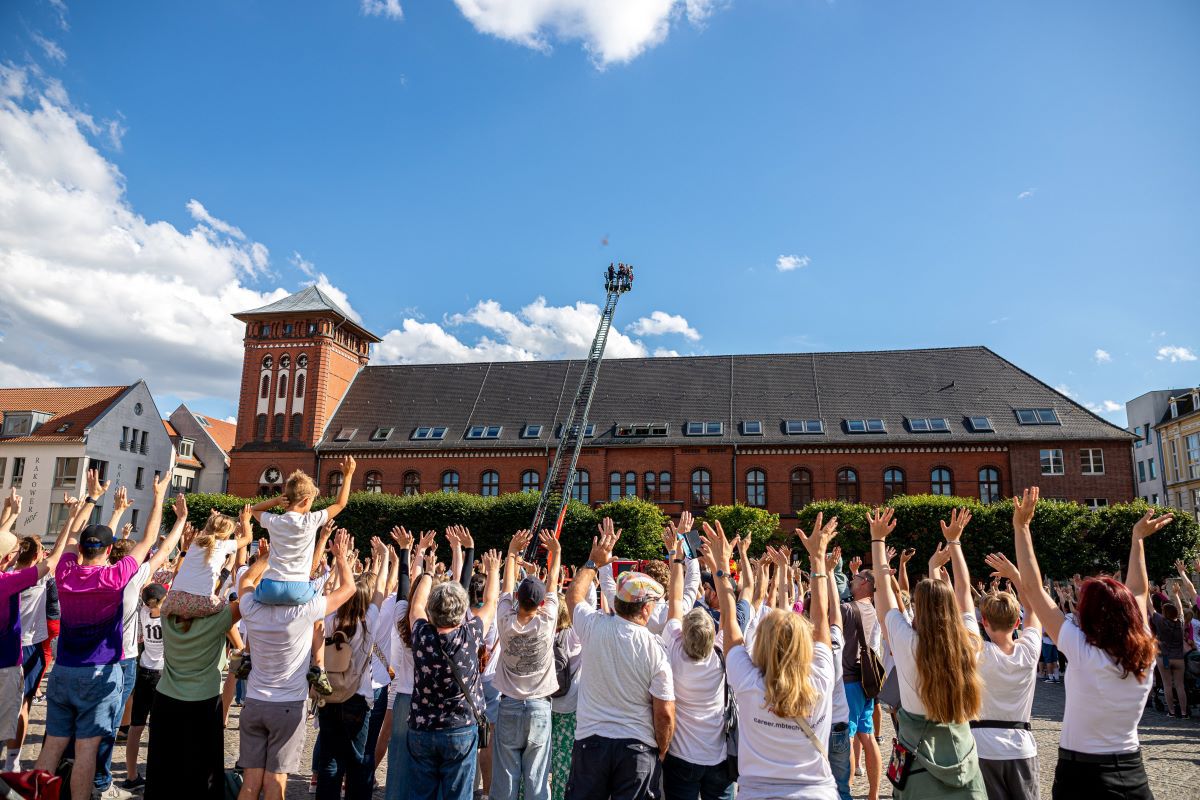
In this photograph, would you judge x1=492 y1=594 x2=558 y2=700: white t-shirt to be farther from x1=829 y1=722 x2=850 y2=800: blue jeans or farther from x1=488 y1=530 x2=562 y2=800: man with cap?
x1=829 y1=722 x2=850 y2=800: blue jeans

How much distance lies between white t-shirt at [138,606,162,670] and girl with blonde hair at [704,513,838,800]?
6683 mm

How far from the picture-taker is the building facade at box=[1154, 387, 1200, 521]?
4991 cm

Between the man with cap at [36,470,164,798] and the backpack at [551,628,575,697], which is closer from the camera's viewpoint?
the man with cap at [36,470,164,798]

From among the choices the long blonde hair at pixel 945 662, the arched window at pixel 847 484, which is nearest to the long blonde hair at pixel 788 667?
the long blonde hair at pixel 945 662

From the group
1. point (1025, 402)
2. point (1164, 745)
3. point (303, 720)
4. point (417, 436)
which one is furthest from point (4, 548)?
point (1025, 402)

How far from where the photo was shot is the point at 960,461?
33344 mm

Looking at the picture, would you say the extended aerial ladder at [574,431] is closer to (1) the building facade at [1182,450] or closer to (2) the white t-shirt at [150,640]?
(2) the white t-shirt at [150,640]

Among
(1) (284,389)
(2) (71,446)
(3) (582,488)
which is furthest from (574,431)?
(2) (71,446)

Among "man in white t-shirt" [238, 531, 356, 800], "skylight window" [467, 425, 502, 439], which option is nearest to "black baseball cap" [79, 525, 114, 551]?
"man in white t-shirt" [238, 531, 356, 800]

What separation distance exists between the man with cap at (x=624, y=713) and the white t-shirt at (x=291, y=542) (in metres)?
2.01

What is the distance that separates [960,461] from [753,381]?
10232 millimetres

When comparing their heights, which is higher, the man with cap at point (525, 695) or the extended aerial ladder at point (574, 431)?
the extended aerial ladder at point (574, 431)

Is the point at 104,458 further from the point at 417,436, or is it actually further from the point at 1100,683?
the point at 1100,683

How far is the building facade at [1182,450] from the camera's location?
49906 millimetres
